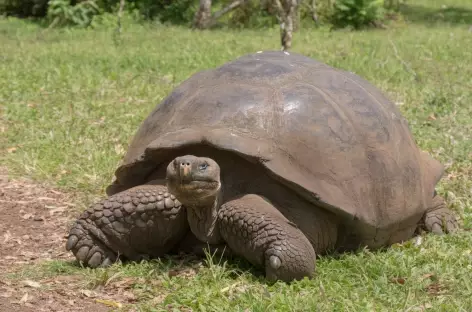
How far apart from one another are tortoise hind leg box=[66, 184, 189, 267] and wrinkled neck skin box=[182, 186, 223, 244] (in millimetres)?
69

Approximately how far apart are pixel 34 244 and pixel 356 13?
12411mm

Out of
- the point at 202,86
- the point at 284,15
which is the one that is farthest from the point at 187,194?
the point at 284,15

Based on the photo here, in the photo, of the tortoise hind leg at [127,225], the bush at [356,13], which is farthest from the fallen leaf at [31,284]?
the bush at [356,13]

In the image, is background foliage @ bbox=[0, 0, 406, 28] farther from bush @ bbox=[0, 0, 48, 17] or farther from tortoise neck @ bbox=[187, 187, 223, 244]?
tortoise neck @ bbox=[187, 187, 223, 244]

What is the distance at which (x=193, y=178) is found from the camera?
308 cm

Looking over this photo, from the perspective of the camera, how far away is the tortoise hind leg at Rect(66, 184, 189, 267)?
336 centimetres

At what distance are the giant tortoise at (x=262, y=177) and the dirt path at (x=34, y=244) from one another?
0.96ft

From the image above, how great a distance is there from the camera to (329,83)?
367 centimetres

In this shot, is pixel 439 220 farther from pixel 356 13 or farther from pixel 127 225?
pixel 356 13

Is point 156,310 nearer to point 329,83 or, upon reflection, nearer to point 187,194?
point 187,194

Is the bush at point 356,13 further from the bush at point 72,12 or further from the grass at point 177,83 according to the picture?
the bush at point 72,12

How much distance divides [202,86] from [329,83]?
1.94 ft

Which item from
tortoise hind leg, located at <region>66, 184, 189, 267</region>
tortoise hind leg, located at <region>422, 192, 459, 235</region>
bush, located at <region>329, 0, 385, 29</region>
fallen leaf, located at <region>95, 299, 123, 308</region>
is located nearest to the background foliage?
bush, located at <region>329, 0, 385, 29</region>

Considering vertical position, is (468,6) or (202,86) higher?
(202,86)
